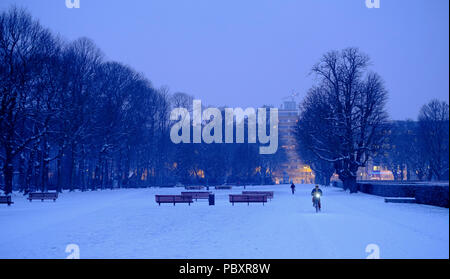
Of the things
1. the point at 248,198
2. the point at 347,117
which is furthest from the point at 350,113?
the point at 248,198

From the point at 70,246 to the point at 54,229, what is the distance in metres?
5.00

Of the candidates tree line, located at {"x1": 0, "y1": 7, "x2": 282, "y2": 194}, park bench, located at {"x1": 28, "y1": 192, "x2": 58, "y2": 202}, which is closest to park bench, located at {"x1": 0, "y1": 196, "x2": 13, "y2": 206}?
park bench, located at {"x1": 28, "y1": 192, "x2": 58, "y2": 202}

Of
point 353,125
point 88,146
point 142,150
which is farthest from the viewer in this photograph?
point 142,150

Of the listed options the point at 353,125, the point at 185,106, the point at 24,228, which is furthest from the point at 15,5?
the point at 185,106

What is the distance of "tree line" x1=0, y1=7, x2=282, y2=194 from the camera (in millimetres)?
38375

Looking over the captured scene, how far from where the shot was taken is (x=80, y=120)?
50562 mm

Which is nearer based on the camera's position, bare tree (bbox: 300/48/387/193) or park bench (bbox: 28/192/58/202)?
park bench (bbox: 28/192/58/202)

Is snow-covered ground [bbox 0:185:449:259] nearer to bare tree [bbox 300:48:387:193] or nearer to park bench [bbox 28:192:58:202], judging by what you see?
park bench [bbox 28:192:58:202]

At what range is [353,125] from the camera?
49.3 metres

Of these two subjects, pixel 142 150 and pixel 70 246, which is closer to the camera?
pixel 70 246

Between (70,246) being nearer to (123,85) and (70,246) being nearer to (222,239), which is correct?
(222,239)

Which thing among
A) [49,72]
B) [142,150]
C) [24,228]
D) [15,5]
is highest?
[15,5]

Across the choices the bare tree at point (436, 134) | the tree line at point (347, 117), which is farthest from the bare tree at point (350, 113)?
the bare tree at point (436, 134)
